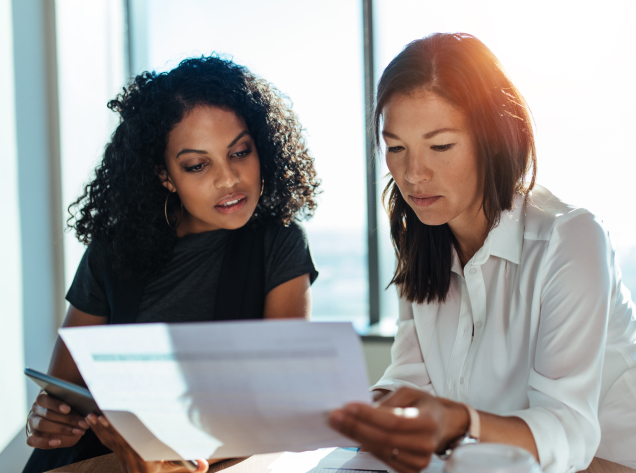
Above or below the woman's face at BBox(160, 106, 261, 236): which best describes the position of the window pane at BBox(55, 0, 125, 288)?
above

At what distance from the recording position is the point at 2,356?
6.74 ft

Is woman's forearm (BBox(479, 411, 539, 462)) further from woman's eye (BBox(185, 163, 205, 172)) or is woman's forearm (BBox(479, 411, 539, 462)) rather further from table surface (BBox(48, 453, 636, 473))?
woman's eye (BBox(185, 163, 205, 172))

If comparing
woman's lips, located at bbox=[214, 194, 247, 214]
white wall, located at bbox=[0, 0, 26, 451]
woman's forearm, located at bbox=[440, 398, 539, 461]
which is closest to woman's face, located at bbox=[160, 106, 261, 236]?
woman's lips, located at bbox=[214, 194, 247, 214]

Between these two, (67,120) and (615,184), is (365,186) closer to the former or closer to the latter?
(615,184)

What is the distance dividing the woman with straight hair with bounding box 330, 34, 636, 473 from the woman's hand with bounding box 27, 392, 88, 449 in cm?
61

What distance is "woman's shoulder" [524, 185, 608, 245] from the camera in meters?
1.00

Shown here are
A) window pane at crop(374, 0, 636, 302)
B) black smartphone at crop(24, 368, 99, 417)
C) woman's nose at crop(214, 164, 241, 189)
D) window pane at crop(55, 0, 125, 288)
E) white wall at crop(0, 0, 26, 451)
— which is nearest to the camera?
black smartphone at crop(24, 368, 99, 417)

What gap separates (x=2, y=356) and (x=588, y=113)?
2623mm

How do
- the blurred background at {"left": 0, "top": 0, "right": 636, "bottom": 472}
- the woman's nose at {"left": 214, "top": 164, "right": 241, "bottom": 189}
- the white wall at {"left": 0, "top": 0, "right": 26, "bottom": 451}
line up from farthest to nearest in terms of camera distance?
the blurred background at {"left": 0, "top": 0, "right": 636, "bottom": 472}, the white wall at {"left": 0, "top": 0, "right": 26, "bottom": 451}, the woman's nose at {"left": 214, "top": 164, "right": 241, "bottom": 189}

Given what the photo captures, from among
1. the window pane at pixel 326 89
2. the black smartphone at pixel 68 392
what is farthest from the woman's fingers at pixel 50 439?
the window pane at pixel 326 89

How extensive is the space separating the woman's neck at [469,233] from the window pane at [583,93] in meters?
1.19

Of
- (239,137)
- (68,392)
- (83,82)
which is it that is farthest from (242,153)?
(83,82)

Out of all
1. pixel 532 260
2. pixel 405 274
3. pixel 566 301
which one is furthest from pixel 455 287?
pixel 566 301

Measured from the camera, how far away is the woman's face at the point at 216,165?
138 cm
